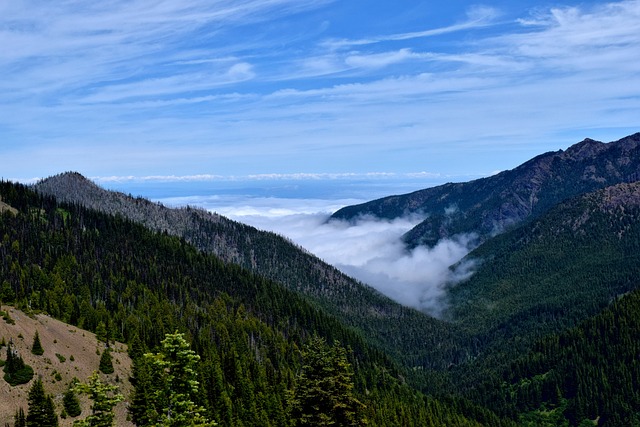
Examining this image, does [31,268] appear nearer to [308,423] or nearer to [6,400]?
[6,400]

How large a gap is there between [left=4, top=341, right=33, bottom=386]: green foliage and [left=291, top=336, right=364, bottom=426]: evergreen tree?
79.8 metres

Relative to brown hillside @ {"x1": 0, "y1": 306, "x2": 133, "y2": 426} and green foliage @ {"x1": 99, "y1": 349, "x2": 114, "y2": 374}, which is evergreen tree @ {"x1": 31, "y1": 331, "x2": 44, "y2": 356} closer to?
brown hillside @ {"x1": 0, "y1": 306, "x2": 133, "y2": 426}

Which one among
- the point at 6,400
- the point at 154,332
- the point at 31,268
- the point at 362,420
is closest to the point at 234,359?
the point at 154,332

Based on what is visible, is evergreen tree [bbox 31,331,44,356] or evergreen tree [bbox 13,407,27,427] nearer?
evergreen tree [bbox 13,407,27,427]

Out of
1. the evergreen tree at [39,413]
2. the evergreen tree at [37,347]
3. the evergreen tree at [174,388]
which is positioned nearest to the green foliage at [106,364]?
the evergreen tree at [37,347]

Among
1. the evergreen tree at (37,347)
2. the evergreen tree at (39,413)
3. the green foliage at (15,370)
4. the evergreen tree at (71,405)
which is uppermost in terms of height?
the evergreen tree at (37,347)

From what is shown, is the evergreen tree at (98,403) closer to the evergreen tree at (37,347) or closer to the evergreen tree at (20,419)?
the evergreen tree at (20,419)

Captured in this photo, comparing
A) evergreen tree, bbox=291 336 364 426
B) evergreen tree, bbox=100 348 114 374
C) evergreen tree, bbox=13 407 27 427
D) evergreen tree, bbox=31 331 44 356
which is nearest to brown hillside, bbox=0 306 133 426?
evergreen tree, bbox=31 331 44 356

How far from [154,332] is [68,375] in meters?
46.1

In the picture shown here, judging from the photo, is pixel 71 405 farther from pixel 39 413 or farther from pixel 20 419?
pixel 39 413

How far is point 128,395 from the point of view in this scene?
399ft

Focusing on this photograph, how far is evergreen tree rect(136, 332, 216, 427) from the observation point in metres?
36.9

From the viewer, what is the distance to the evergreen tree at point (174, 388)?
1454 inches

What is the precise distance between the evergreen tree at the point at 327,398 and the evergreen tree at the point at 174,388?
427 inches
